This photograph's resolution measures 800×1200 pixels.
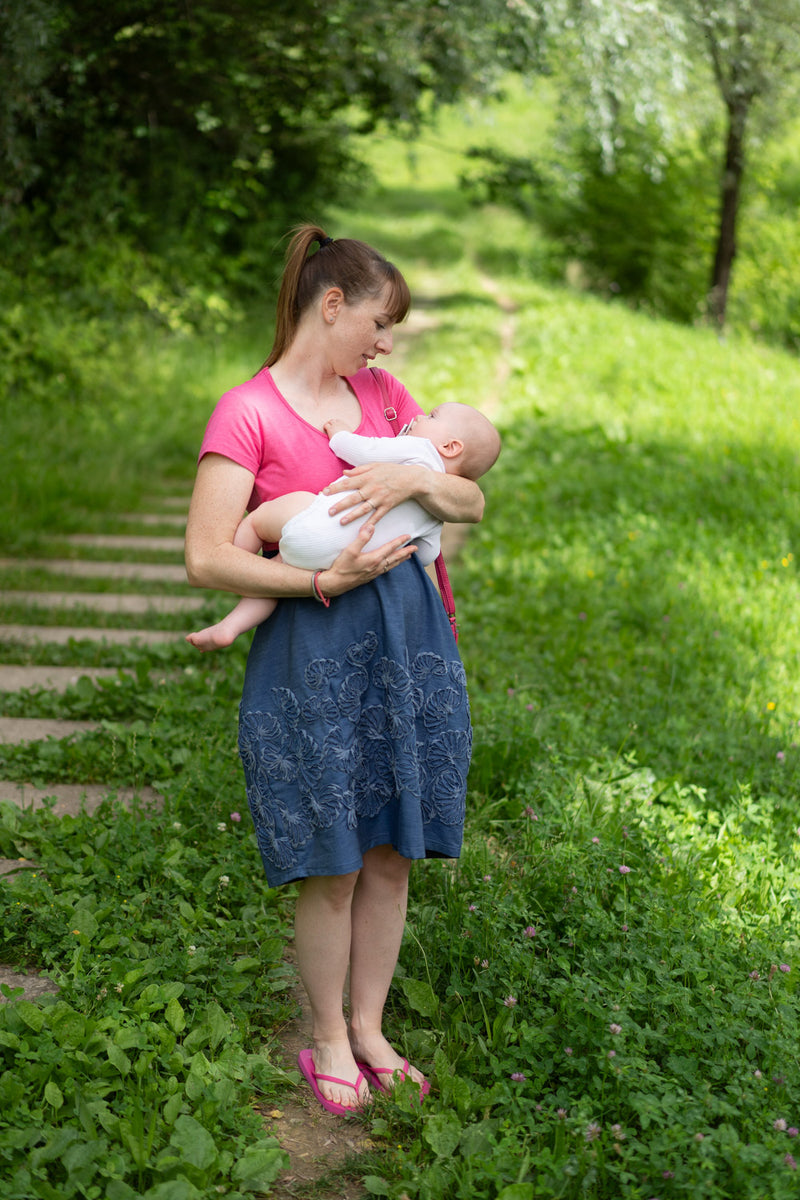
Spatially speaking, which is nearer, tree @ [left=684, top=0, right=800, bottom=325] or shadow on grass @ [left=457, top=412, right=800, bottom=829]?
shadow on grass @ [left=457, top=412, right=800, bottom=829]

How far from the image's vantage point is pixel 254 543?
2.32 m

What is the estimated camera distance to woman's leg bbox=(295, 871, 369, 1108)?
2.39 metres

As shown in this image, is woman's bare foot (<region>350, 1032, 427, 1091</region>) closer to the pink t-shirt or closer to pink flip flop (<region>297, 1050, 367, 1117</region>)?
pink flip flop (<region>297, 1050, 367, 1117</region>)

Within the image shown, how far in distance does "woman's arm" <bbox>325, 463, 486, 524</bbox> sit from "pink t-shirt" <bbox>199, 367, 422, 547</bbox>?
0.27 feet

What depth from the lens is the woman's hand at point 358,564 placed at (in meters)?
2.17

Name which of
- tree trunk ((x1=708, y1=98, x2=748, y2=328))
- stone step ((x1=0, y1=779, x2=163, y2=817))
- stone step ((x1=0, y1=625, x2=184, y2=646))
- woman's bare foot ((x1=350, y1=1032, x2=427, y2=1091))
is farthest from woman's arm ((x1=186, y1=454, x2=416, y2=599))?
tree trunk ((x1=708, y1=98, x2=748, y2=328))

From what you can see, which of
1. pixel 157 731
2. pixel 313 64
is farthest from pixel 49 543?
pixel 313 64

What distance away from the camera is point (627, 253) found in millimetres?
16219

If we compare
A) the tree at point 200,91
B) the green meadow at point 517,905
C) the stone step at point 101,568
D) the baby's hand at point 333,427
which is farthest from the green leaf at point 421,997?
the tree at point 200,91

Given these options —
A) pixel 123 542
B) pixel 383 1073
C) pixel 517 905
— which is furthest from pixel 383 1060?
pixel 123 542

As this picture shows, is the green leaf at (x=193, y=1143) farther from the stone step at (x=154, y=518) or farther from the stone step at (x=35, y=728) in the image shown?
the stone step at (x=154, y=518)

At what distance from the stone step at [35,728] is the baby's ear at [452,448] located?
82.2 inches

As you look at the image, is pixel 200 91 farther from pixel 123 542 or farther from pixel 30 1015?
pixel 30 1015

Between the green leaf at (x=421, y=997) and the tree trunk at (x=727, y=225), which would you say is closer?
the green leaf at (x=421, y=997)
